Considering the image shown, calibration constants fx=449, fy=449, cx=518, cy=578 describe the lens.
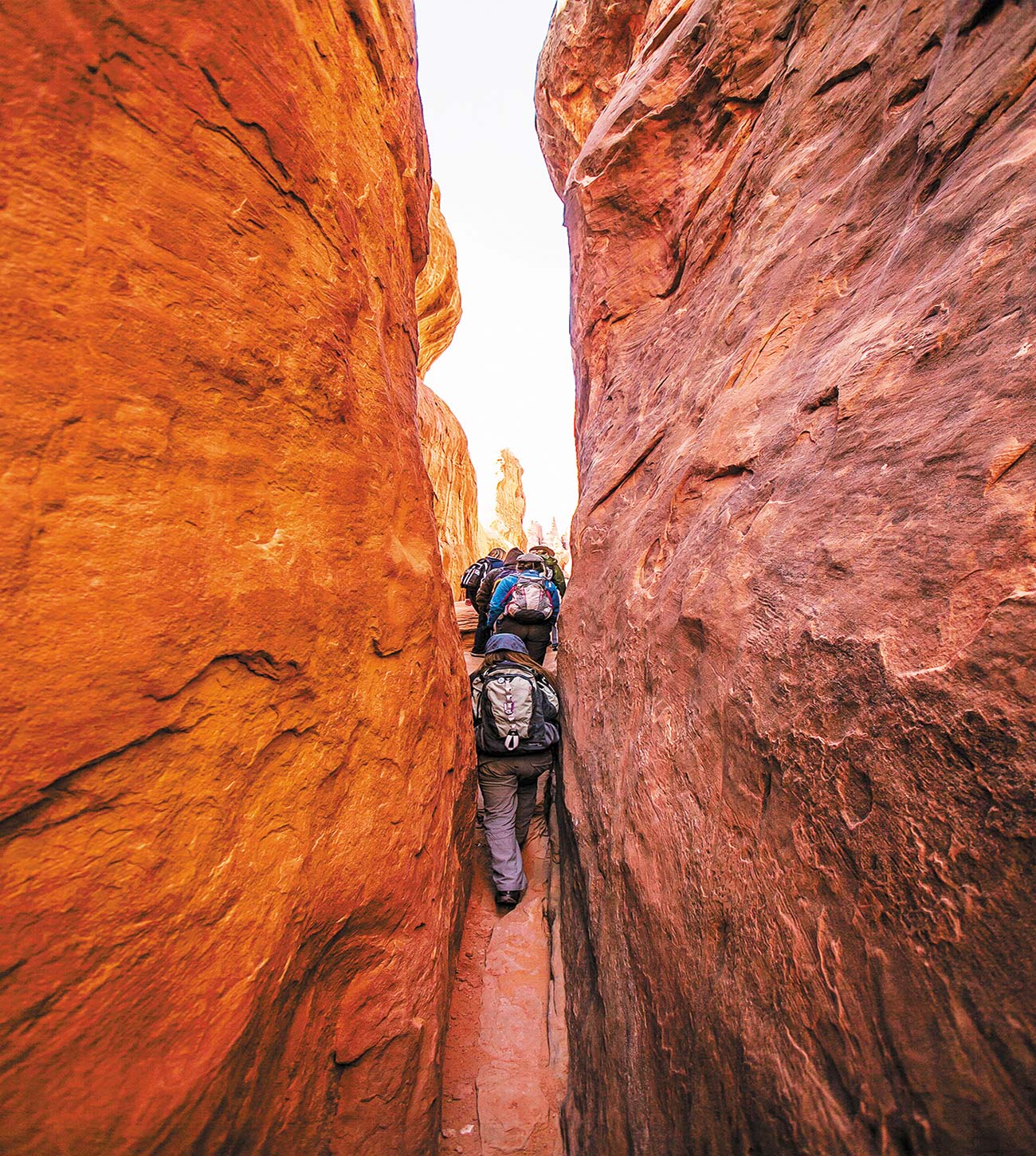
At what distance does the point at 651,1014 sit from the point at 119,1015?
2062 mm

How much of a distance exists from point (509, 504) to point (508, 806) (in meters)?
28.4

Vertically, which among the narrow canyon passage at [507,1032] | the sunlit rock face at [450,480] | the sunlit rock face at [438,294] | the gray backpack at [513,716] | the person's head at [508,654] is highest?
the sunlit rock face at [438,294]

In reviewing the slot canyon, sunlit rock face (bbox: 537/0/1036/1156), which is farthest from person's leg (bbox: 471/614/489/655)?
the slot canyon

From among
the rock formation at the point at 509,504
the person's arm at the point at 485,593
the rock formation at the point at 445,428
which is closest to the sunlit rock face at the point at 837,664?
the person's arm at the point at 485,593

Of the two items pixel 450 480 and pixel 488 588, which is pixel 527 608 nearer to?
pixel 488 588

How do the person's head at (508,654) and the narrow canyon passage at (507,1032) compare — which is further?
the person's head at (508,654)

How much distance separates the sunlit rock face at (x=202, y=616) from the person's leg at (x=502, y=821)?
124 centimetres

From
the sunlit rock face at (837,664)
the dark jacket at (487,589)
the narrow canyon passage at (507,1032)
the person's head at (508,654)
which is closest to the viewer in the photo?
the sunlit rock face at (837,664)

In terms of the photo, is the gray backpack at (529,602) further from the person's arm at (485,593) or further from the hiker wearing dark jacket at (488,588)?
the person's arm at (485,593)

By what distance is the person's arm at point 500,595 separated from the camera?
642 centimetres

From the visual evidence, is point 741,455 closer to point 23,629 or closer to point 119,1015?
point 23,629

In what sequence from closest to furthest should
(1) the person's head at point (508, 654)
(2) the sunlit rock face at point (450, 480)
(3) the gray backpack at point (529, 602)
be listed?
(1) the person's head at point (508, 654), (3) the gray backpack at point (529, 602), (2) the sunlit rock face at point (450, 480)

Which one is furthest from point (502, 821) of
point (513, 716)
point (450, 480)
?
point (450, 480)

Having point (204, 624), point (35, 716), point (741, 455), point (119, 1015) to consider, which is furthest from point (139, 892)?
point (741, 455)
